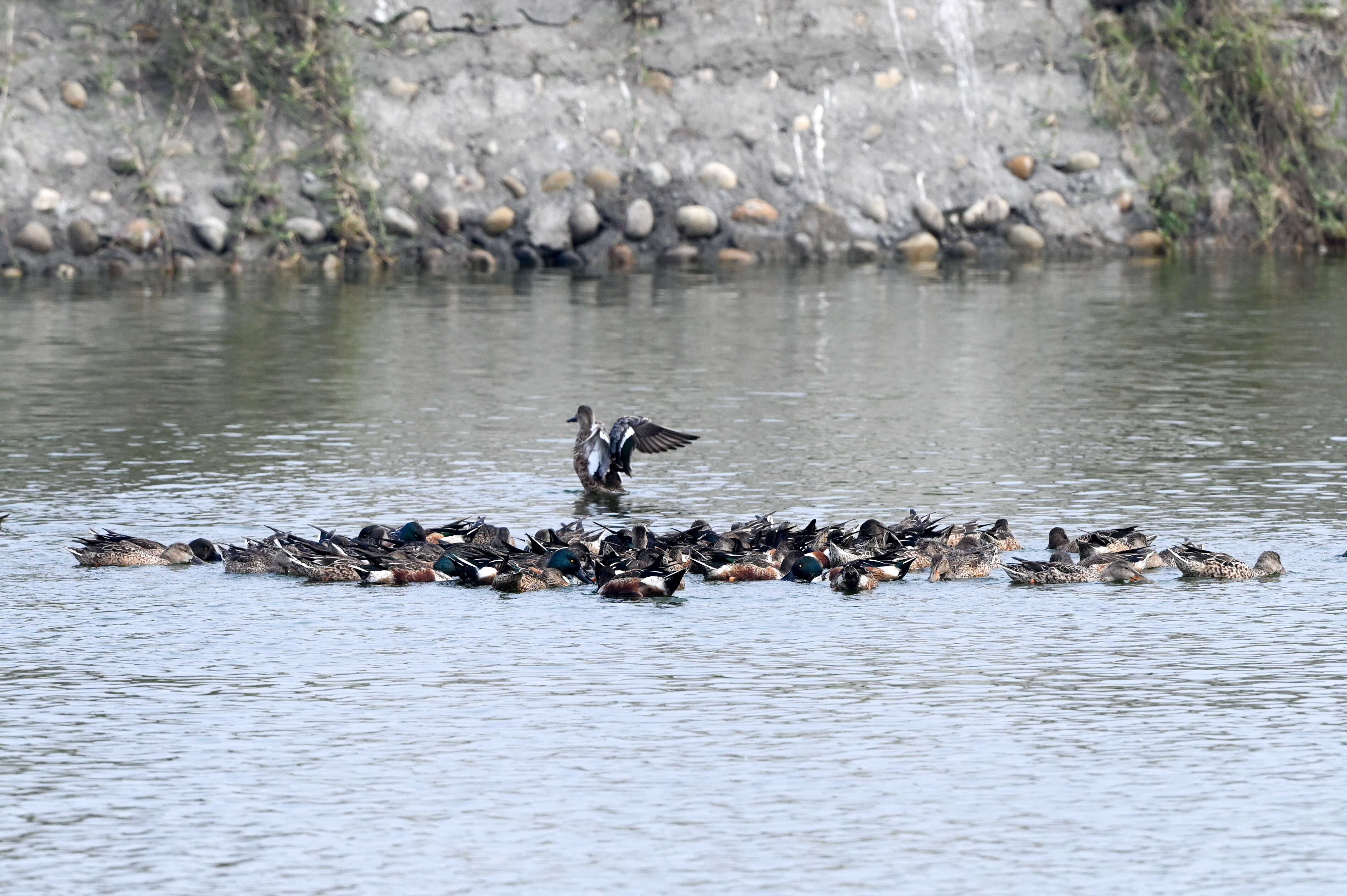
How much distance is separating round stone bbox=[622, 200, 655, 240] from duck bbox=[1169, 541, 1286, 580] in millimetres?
22662

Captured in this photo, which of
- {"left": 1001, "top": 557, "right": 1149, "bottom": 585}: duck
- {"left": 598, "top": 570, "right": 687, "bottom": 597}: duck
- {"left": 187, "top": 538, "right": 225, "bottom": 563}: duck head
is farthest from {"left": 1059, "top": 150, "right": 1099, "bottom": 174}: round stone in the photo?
{"left": 598, "top": 570, "right": 687, "bottom": 597}: duck

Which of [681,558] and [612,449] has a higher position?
[612,449]

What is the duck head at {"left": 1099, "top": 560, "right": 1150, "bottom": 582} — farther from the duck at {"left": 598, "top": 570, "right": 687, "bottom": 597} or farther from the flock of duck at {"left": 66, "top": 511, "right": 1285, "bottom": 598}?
the duck at {"left": 598, "top": 570, "right": 687, "bottom": 597}

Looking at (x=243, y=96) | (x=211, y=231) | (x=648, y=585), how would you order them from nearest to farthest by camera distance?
1. (x=648, y=585)
2. (x=211, y=231)
3. (x=243, y=96)

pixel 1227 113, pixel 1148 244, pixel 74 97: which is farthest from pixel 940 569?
pixel 1227 113

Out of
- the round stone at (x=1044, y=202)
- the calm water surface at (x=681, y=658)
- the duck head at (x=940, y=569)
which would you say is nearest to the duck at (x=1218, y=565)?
the calm water surface at (x=681, y=658)

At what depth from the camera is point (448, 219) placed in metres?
34.7

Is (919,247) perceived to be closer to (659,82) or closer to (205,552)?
(659,82)

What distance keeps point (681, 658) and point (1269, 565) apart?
3878 mm

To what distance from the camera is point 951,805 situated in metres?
8.66

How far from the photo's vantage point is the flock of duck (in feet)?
42.0

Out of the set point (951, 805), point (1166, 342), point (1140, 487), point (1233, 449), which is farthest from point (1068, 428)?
point (951, 805)

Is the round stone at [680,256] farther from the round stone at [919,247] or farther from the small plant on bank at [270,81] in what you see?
the small plant on bank at [270,81]

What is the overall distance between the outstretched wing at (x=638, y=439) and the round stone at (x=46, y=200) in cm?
1794
